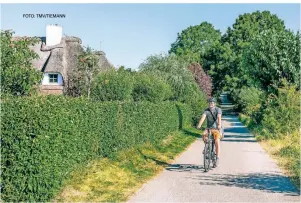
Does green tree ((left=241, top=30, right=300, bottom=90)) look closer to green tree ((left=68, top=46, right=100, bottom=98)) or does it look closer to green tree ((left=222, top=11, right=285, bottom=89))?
green tree ((left=68, top=46, right=100, bottom=98))

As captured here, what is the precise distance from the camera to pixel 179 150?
1777 centimetres

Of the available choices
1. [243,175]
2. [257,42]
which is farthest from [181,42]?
[243,175]

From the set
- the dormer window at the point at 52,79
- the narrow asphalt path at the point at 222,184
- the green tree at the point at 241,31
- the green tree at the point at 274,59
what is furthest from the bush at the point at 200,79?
the narrow asphalt path at the point at 222,184

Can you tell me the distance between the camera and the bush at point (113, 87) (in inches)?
961

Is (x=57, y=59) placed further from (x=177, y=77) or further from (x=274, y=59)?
(x=274, y=59)

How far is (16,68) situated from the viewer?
14.0m

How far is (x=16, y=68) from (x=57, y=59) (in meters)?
31.4

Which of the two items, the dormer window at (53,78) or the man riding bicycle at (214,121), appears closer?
the man riding bicycle at (214,121)

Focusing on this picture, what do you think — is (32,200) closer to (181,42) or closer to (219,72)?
(219,72)

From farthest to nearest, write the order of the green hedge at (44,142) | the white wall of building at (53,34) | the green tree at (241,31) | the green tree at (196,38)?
the green tree at (196,38)
the green tree at (241,31)
the white wall of building at (53,34)
the green hedge at (44,142)

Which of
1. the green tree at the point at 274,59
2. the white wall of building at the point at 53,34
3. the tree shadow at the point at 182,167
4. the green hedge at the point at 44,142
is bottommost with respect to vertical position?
the tree shadow at the point at 182,167

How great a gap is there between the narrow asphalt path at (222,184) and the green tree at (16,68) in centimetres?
520

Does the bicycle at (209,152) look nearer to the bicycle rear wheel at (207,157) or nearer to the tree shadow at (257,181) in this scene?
the bicycle rear wheel at (207,157)

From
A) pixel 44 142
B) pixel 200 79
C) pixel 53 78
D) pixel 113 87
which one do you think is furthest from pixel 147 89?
pixel 200 79
